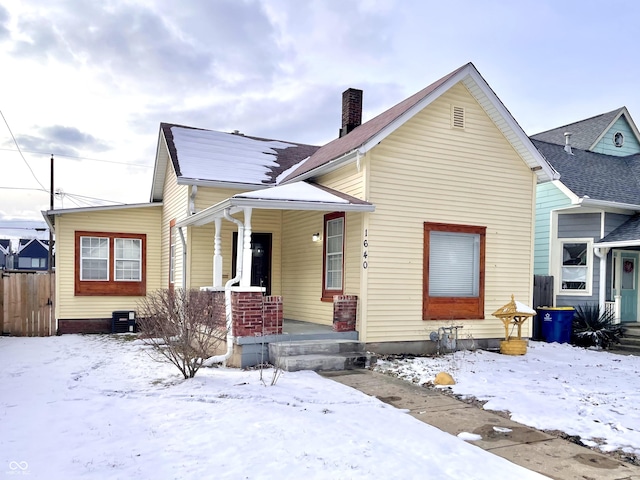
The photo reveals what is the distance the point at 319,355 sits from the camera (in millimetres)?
8164

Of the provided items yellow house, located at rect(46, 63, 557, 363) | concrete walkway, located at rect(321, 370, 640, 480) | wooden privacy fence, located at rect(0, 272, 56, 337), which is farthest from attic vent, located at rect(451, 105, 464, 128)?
wooden privacy fence, located at rect(0, 272, 56, 337)

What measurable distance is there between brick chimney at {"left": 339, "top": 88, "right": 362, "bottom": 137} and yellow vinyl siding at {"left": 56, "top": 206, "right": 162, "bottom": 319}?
6155 millimetres

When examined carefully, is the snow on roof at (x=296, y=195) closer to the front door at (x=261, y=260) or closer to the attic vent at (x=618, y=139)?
the front door at (x=261, y=260)

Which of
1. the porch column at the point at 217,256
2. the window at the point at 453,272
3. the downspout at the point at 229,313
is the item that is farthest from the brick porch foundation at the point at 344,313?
the porch column at the point at 217,256

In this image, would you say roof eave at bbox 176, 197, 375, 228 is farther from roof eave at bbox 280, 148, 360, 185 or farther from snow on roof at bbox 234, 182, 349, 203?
roof eave at bbox 280, 148, 360, 185

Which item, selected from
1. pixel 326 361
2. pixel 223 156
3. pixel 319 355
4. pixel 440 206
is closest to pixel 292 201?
pixel 319 355

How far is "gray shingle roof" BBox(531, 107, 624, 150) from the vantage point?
55.4 ft

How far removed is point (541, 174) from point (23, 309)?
13457mm

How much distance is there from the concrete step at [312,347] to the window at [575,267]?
7.43 m

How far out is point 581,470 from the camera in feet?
13.3

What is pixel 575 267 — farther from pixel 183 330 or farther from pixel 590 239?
pixel 183 330

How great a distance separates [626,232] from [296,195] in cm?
893

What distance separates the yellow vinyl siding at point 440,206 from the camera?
30.4 feet

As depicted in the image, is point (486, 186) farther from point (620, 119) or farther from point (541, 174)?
point (620, 119)
